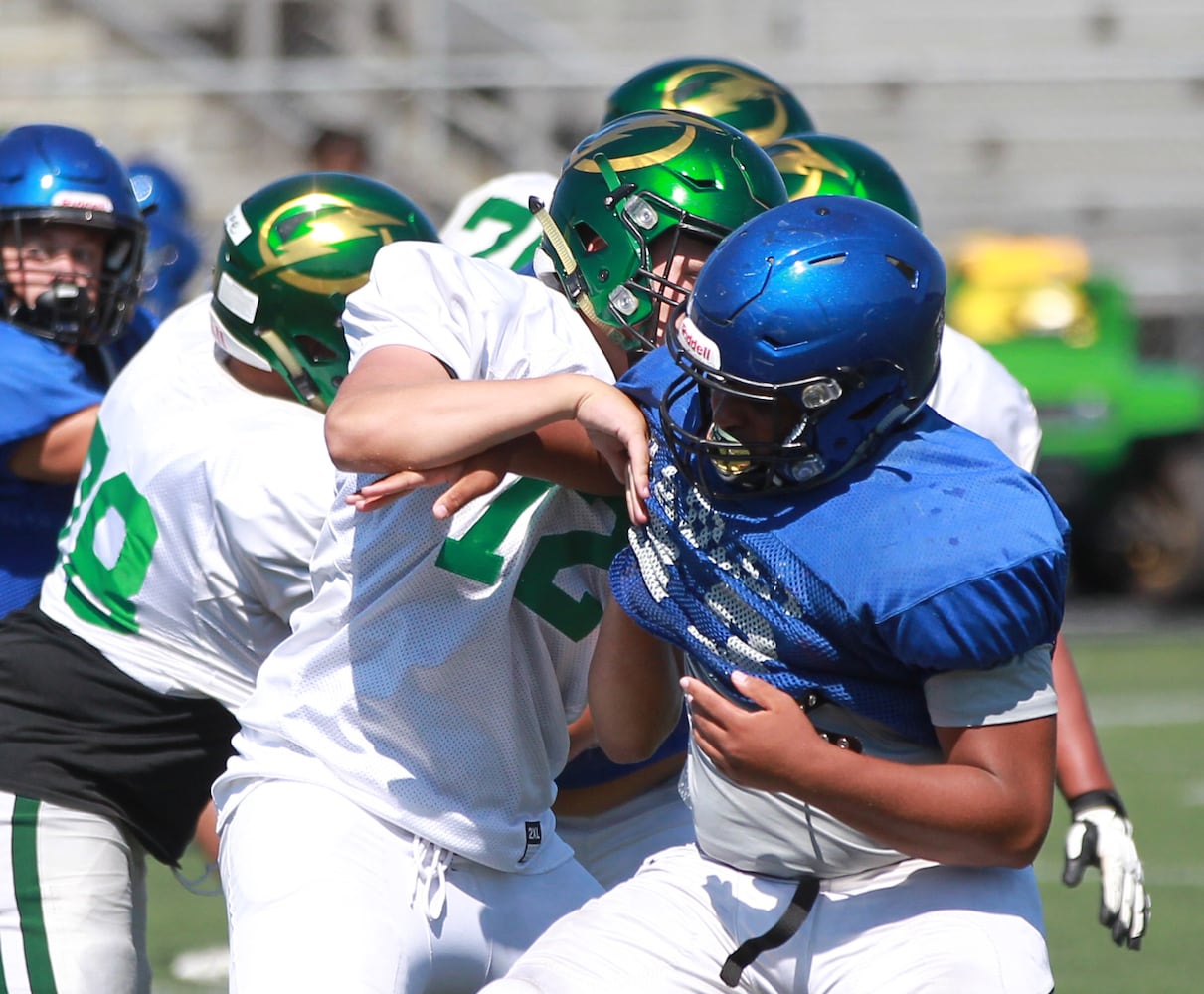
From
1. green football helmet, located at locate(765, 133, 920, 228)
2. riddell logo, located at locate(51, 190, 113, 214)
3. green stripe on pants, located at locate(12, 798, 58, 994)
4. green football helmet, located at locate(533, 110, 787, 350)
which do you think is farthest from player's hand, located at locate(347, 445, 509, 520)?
riddell logo, located at locate(51, 190, 113, 214)

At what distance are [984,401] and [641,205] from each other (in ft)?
3.05

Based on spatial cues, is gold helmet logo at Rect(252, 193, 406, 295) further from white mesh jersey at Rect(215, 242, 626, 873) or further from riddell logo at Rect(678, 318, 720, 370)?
riddell logo at Rect(678, 318, 720, 370)

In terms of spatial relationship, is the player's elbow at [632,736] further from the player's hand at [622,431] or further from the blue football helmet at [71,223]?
the blue football helmet at [71,223]

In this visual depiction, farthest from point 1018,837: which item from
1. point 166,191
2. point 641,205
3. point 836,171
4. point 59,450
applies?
point 166,191

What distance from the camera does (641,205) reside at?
2508 millimetres

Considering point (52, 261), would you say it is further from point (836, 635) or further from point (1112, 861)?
point (1112, 861)

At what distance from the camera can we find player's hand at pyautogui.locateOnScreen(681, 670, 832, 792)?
81.7 inches

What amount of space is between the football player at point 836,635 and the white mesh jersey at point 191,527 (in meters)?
0.64

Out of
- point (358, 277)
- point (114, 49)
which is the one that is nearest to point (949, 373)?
point (358, 277)

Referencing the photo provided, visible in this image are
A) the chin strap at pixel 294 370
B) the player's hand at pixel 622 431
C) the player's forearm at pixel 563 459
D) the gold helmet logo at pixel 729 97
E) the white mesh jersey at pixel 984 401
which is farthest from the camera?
the gold helmet logo at pixel 729 97

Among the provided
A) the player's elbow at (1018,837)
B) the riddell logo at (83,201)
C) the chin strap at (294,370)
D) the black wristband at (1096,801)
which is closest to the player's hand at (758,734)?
the player's elbow at (1018,837)

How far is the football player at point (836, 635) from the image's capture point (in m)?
2.07

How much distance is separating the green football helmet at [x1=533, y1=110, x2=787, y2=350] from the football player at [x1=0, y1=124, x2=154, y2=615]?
3.91 feet

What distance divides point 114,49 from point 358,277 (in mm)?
10276
